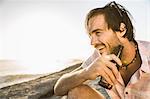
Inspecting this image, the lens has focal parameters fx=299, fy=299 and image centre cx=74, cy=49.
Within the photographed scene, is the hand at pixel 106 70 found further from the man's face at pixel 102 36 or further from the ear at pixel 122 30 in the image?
the ear at pixel 122 30

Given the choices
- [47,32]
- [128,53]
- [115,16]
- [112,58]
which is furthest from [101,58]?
[47,32]

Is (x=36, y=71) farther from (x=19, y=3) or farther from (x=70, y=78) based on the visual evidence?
(x=19, y=3)

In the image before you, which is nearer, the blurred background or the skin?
the skin

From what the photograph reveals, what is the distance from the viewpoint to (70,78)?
2.46m

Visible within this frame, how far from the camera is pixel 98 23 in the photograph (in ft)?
8.15

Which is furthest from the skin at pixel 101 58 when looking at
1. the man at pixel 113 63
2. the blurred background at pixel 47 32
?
the blurred background at pixel 47 32

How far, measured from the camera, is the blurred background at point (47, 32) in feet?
8.30

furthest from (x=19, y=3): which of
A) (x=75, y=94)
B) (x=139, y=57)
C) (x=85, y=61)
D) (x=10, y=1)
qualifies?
(x=139, y=57)

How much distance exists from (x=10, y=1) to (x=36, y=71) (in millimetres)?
675

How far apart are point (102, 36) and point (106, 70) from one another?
0.94 feet

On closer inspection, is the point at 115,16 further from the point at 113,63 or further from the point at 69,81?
the point at 69,81

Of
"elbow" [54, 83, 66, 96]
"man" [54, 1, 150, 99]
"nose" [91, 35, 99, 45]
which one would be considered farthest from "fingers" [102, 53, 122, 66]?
"elbow" [54, 83, 66, 96]

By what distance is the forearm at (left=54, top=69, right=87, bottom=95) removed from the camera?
2.43 metres

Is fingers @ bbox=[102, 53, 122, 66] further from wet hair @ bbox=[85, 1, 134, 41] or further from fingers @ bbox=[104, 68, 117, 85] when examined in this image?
wet hair @ bbox=[85, 1, 134, 41]
